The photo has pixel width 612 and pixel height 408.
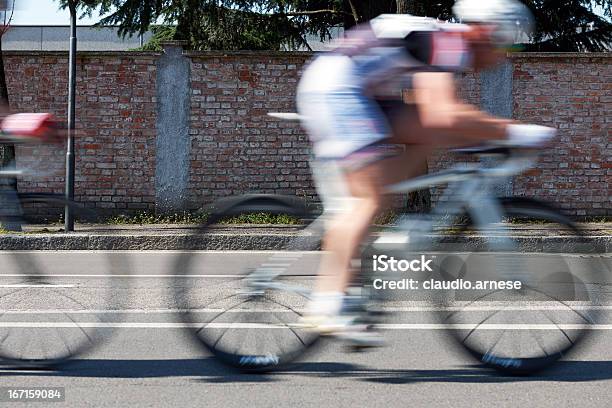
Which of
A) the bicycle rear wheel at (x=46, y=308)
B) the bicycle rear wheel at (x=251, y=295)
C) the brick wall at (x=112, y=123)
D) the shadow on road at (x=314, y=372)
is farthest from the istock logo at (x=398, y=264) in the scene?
the brick wall at (x=112, y=123)

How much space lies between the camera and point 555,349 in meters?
4.51

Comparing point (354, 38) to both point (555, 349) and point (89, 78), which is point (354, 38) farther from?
point (89, 78)

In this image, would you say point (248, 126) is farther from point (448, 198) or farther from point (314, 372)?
point (448, 198)

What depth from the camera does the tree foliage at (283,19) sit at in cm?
1670

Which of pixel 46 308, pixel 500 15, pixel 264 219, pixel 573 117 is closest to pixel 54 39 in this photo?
pixel 573 117

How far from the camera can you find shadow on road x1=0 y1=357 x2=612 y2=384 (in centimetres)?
446

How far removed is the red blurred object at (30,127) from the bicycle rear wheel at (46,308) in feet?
1.33

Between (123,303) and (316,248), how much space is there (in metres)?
1.06

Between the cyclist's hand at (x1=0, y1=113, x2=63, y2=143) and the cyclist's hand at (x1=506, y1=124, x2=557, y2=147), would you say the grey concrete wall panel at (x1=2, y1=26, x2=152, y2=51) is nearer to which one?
the cyclist's hand at (x1=0, y1=113, x2=63, y2=143)

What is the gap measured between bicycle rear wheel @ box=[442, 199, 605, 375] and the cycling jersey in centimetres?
68

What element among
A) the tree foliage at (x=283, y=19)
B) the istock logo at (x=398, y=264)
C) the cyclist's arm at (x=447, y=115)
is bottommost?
the istock logo at (x=398, y=264)

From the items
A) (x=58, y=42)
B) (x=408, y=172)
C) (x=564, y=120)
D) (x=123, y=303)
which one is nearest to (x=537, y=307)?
(x=408, y=172)

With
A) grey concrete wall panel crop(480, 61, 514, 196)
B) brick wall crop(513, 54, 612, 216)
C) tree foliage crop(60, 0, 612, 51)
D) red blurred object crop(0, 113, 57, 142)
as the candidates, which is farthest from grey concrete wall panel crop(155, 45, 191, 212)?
red blurred object crop(0, 113, 57, 142)

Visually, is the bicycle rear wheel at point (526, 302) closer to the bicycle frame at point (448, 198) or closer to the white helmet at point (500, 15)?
the bicycle frame at point (448, 198)
